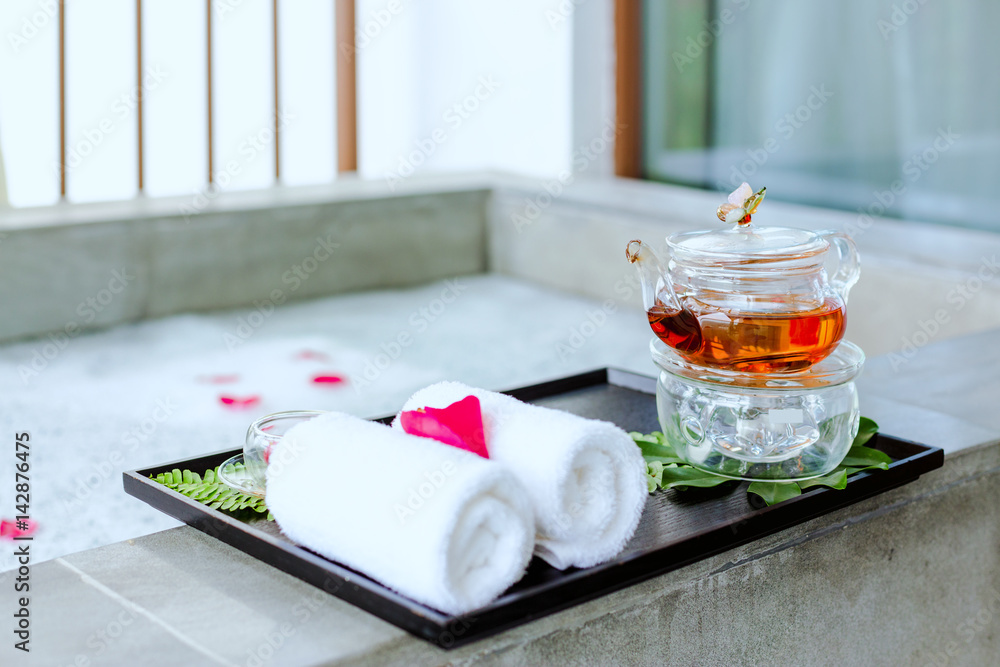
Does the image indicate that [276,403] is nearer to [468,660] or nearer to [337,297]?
[337,297]

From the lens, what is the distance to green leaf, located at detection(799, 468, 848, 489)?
87 cm

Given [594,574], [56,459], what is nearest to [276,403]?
[56,459]

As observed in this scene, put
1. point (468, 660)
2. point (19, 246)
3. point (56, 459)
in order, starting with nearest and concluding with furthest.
Result: point (468, 660), point (56, 459), point (19, 246)

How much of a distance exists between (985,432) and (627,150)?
2548mm

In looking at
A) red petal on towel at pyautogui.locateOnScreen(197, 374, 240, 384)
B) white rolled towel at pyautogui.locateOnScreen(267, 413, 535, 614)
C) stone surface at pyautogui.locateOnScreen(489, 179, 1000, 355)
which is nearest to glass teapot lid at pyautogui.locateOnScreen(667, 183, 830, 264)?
white rolled towel at pyautogui.locateOnScreen(267, 413, 535, 614)

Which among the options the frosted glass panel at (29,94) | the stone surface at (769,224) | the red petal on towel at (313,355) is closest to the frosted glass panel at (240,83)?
the frosted glass panel at (29,94)

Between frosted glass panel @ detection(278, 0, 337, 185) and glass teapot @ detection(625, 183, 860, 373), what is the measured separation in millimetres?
3798

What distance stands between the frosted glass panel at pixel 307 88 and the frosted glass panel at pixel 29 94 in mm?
1014

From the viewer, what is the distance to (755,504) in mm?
850

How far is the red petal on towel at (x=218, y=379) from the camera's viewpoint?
6.86 feet

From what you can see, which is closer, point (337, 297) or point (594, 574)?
point (594, 574)

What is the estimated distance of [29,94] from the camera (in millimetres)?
3758

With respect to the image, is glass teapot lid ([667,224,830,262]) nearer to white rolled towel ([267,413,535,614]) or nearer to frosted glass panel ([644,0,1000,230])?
white rolled towel ([267,413,535,614])

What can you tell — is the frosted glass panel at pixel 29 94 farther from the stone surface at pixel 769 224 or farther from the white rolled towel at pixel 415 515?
the white rolled towel at pixel 415 515
